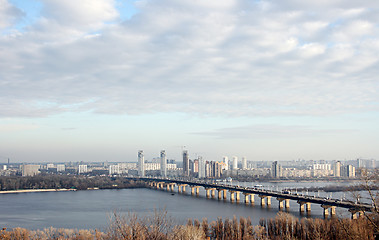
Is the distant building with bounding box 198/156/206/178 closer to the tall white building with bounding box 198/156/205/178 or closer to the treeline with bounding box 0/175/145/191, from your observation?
the tall white building with bounding box 198/156/205/178

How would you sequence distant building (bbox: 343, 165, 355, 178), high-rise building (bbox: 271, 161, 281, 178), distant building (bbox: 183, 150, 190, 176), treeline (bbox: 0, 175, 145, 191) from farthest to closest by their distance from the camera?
1. distant building (bbox: 183, 150, 190, 176)
2. high-rise building (bbox: 271, 161, 281, 178)
3. distant building (bbox: 343, 165, 355, 178)
4. treeline (bbox: 0, 175, 145, 191)

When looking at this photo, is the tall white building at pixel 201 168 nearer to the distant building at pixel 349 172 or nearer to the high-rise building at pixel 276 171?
the high-rise building at pixel 276 171

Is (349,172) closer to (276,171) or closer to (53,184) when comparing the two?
(276,171)

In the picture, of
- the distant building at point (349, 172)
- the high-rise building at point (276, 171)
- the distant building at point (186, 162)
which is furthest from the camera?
the distant building at point (186, 162)

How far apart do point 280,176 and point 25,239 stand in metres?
57.9

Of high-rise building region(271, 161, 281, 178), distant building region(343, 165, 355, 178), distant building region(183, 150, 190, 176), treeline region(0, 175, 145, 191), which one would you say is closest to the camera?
treeline region(0, 175, 145, 191)

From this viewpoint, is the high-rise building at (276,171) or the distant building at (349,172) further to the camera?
the high-rise building at (276,171)

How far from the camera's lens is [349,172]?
60969 millimetres

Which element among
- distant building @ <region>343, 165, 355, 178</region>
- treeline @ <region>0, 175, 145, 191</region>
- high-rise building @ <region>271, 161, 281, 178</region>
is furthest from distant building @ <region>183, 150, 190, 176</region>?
treeline @ <region>0, 175, 145, 191</region>

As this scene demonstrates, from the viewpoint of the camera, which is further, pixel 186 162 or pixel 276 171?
pixel 186 162

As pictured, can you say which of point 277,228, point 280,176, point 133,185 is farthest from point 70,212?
point 280,176

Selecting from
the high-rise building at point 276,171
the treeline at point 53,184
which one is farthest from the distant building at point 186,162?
the treeline at point 53,184

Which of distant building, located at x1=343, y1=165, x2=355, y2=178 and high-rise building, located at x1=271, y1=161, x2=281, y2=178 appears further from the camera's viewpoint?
high-rise building, located at x1=271, y1=161, x2=281, y2=178

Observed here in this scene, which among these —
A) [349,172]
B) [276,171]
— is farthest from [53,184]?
[349,172]
